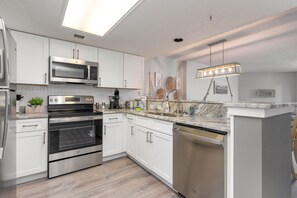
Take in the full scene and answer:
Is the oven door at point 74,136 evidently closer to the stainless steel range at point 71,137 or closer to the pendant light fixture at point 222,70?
the stainless steel range at point 71,137

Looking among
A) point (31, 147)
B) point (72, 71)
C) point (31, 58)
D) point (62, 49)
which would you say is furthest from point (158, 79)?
point (31, 147)

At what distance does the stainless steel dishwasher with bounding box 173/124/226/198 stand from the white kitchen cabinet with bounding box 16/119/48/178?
6.13 ft

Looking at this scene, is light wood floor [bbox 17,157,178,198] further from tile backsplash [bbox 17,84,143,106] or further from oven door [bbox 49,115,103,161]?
tile backsplash [bbox 17,84,143,106]

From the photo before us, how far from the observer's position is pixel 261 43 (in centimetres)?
330

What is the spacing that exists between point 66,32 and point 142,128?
1929 mm

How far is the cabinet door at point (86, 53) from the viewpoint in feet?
9.05

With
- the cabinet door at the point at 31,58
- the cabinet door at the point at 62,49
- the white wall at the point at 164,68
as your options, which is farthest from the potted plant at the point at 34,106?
the white wall at the point at 164,68

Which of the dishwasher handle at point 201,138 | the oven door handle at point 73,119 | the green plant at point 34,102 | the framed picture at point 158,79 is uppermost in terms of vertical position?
the framed picture at point 158,79

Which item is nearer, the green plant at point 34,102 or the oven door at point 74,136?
the oven door at point 74,136

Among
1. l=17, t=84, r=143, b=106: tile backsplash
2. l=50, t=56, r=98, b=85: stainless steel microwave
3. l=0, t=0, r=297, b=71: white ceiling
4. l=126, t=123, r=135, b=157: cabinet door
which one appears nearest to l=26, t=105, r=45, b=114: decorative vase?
l=17, t=84, r=143, b=106: tile backsplash

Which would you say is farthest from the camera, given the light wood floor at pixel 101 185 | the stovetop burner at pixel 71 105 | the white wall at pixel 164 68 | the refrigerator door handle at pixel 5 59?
the white wall at pixel 164 68

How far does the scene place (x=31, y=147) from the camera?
2.08 m

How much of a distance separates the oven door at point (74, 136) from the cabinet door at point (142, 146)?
26.0 inches

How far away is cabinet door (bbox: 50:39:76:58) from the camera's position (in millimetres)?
2523
